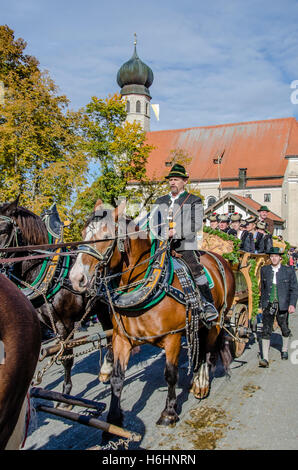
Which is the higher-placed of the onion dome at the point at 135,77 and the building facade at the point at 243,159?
the onion dome at the point at 135,77

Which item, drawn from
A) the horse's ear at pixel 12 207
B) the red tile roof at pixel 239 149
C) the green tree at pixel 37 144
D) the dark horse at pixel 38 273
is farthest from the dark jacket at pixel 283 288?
the red tile roof at pixel 239 149

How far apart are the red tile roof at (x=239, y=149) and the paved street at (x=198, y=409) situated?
36.2 meters

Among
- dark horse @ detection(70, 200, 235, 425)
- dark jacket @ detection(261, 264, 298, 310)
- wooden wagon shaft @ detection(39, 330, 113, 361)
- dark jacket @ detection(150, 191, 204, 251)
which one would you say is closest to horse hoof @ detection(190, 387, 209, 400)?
dark horse @ detection(70, 200, 235, 425)

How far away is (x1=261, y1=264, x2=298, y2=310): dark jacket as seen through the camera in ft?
23.2

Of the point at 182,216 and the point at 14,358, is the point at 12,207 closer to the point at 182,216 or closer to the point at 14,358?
the point at 182,216

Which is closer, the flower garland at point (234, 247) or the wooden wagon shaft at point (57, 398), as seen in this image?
the wooden wagon shaft at point (57, 398)

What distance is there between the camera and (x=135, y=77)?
45.4 meters

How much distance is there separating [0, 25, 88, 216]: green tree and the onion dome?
3154 centimetres

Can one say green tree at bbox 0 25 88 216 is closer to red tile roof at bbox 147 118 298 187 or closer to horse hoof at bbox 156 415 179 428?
horse hoof at bbox 156 415 179 428

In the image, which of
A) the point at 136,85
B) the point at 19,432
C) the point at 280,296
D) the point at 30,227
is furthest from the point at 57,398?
the point at 136,85

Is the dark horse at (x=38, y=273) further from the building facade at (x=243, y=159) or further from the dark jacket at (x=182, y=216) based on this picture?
the building facade at (x=243, y=159)

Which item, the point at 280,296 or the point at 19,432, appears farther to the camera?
the point at 280,296

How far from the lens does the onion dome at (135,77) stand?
44.7 meters

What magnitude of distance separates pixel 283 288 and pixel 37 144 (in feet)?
30.6
